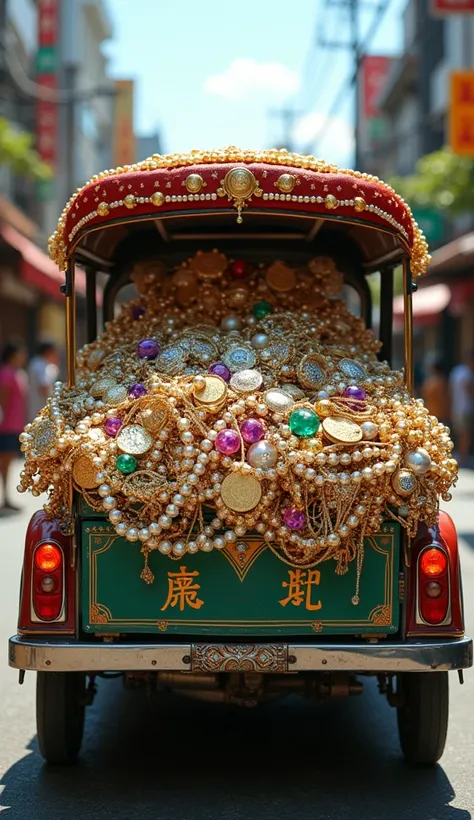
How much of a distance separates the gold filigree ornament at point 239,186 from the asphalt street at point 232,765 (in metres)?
2.33

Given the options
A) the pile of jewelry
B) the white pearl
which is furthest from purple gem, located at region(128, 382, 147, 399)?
the white pearl

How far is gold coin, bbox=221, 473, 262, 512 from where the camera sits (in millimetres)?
4492

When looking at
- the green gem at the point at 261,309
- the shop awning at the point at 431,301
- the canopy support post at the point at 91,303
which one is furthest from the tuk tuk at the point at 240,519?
the shop awning at the point at 431,301

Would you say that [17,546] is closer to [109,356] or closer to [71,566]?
[109,356]

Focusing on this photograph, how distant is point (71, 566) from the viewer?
4.69 metres

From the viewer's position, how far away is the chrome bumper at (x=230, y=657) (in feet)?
14.6

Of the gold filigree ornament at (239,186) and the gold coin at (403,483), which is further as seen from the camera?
the gold filigree ornament at (239,186)

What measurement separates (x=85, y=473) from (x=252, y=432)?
2.14 feet

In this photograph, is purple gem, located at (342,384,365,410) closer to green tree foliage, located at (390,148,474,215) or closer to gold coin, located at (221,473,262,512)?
gold coin, located at (221,473,262,512)

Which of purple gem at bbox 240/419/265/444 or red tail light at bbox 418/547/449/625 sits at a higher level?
purple gem at bbox 240/419/265/444

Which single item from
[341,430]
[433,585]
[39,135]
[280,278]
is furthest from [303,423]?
[39,135]

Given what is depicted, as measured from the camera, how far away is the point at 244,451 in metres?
4.61

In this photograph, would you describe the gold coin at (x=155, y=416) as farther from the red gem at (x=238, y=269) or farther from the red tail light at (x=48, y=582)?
the red gem at (x=238, y=269)

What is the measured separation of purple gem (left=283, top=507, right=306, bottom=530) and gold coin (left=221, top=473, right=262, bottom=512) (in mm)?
134
